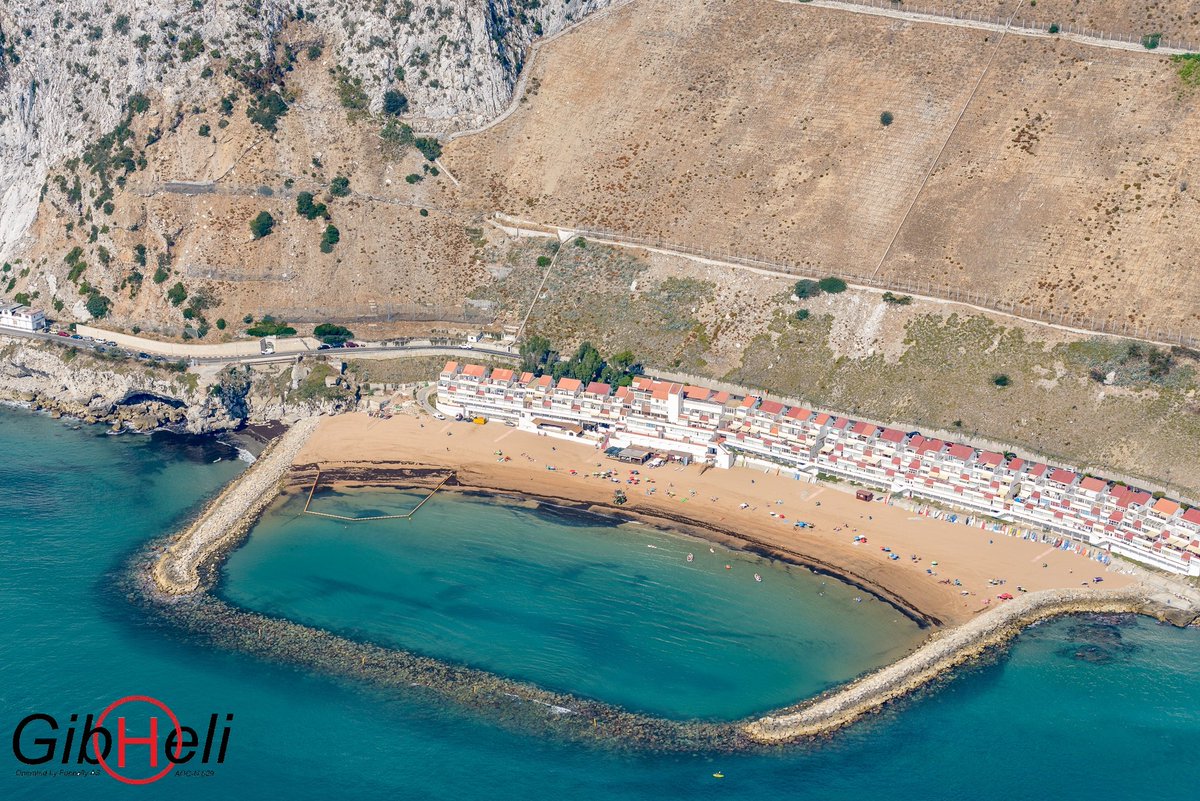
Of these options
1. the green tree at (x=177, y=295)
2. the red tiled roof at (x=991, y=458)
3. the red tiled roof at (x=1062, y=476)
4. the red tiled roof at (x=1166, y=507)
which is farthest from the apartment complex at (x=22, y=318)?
the red tiled roof at (x=1166, y=507)

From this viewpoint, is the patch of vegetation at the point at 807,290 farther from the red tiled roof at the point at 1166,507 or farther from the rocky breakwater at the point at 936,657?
the rocky breakwater at the point at 936,657

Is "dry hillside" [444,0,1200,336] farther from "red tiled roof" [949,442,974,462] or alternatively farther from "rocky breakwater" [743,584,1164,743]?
"rocky breakwater" [743,584,1164,743]

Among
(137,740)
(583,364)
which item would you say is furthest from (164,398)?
(137,740)

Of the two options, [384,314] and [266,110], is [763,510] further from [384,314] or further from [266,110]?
[266,110]

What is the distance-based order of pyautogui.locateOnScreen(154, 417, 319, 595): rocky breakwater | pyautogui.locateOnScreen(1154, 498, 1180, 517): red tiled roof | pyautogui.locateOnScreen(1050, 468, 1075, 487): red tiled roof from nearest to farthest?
pyautogui.locateOnScreen(154, 417, 319, 595): rocky breakwater → pyautogui.locateOnScreen(1154, 498, 1180, 517): red tiled roof → pyautogui.locateOnScreen(1050, 468, 1075, 487): red tiled roof

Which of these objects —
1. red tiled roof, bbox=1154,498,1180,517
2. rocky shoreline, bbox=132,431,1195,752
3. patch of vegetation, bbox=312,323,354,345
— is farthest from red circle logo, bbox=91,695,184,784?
red tiled roof, bbox=1154,498,1180,517

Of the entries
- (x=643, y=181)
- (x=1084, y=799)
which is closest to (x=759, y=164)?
(x=643, y=181)

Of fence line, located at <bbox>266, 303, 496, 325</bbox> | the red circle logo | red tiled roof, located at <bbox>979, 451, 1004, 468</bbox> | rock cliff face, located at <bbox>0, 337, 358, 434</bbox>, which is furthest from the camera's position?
fence line, located at <bbox>266, 303, 496, 325</bbox>
